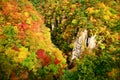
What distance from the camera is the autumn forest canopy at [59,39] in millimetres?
42819

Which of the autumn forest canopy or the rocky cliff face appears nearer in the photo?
the autumn forest canopy

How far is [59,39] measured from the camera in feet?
199

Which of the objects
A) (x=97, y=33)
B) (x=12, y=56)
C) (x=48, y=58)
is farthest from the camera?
(x=97, y=33)

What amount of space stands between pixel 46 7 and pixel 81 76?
3777 cm

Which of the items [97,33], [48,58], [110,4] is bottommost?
[48,58]

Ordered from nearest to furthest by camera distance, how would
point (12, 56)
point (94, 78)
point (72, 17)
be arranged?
point (94, 78) → point (12, 56) → point (72, 17)

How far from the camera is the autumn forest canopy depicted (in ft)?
140

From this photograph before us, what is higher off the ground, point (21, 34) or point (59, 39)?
point (21, 34)

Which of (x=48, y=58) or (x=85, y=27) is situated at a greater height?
(x=85, y=27)

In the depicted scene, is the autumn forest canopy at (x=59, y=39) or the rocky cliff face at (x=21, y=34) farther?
the rocky cliff face at (x=21, y=34)

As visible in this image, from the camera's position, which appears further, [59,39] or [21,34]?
[59,39]

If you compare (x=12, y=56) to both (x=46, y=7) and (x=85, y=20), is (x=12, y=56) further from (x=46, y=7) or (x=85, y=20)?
(x=46, y=7)

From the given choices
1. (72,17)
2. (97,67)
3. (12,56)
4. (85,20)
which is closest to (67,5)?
(72,17)

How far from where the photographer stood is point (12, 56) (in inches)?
1850
